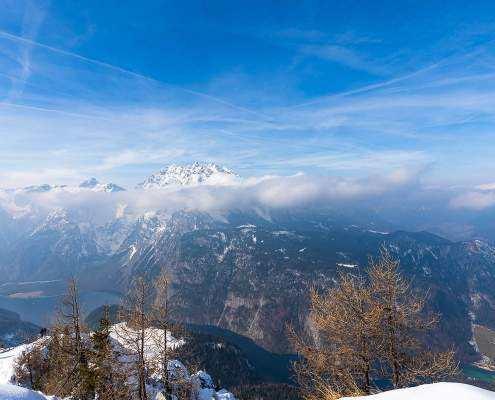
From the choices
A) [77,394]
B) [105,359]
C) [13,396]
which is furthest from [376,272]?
[77,394]

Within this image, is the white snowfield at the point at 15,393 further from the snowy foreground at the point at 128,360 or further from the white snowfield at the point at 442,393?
the white snowfield at the point at 442,393

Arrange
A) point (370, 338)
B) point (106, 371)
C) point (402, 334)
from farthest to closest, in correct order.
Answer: point (106, 371), point (402, 334), point (370, 338)

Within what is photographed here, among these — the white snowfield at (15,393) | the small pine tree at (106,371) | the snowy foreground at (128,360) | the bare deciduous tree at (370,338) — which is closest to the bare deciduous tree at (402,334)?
the bare deciduous tree at (370,338)

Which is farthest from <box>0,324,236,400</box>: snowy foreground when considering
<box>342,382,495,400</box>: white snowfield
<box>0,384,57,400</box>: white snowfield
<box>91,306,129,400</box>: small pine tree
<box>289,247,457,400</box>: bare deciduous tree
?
<box>342,382,495,400</box>: white snowfield

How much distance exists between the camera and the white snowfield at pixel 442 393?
30.6ft

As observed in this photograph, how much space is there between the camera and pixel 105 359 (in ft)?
87.7

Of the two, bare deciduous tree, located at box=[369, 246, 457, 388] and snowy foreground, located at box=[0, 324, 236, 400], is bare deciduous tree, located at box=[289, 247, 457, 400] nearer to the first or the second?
bare deciduous tree, located at box=[369, 246, 457, 388]

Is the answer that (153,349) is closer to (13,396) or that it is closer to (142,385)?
(142,385)

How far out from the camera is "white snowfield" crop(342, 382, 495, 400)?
9.32m

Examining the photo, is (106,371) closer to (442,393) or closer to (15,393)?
(15,393)

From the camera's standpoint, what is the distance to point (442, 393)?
985 centimetres

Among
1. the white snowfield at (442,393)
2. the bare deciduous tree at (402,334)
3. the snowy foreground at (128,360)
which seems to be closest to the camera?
the white snowfield at (442,393)

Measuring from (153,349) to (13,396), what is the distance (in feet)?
67.2

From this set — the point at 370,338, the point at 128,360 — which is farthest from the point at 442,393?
the point at 128,360
